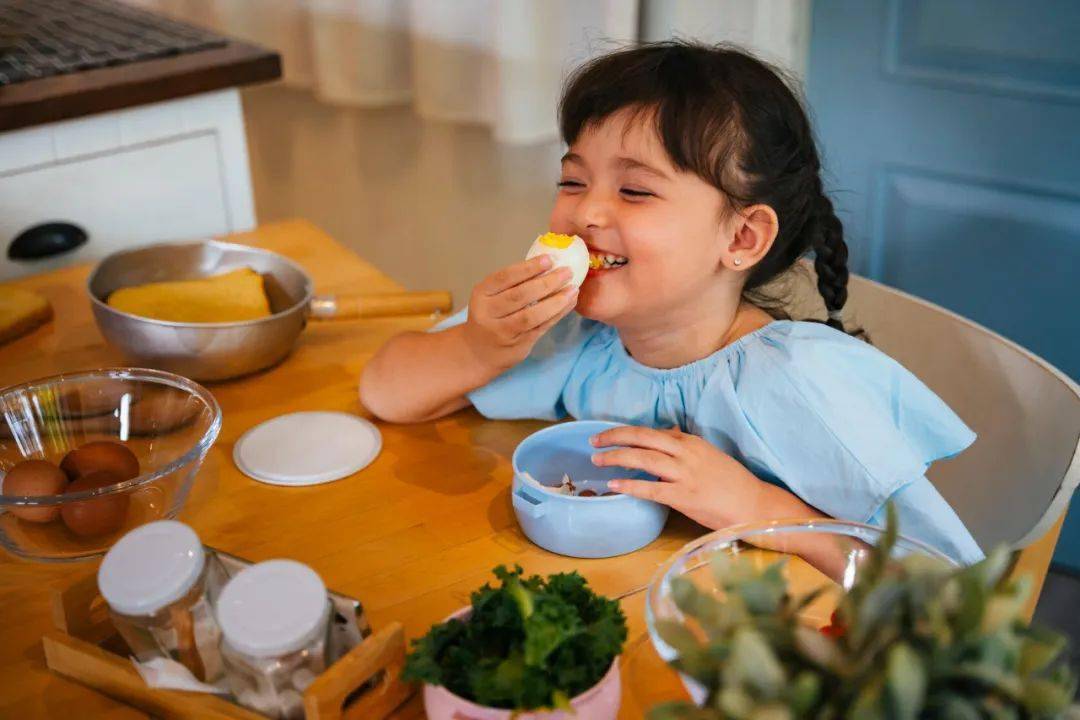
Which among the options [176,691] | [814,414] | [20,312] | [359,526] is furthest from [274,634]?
[20,312]

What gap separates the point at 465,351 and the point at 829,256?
1.33ft

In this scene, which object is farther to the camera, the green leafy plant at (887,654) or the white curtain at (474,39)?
the white curtain at (474,39)

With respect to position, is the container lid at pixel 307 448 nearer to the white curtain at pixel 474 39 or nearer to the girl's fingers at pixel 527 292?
the girl's fingers at pixel 527 292

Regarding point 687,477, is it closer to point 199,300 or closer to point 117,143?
point 199,300

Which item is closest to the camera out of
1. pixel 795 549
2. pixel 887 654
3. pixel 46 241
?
pixel 887 654

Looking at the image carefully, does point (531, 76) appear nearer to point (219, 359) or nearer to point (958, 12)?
point (958, 12)


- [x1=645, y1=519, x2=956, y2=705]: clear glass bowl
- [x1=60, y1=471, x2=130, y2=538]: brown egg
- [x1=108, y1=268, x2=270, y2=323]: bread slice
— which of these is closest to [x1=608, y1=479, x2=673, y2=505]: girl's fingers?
[x1=645, y1=519, x2=956, y2=705]: clear glass bowl

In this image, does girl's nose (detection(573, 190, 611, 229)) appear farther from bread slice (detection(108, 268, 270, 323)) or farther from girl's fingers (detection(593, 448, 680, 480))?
bread slice (detection(108, 268, 270, 323))

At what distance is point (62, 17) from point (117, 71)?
0.35 m

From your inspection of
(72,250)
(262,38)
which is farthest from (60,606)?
(262,38)

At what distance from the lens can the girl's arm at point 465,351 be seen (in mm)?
1100

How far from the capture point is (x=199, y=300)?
1.32 meters

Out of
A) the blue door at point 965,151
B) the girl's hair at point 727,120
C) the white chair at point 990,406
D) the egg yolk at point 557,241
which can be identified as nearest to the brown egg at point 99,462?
the egg yolk at point 557,241

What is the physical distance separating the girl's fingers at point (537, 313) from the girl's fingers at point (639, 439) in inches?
5.5
